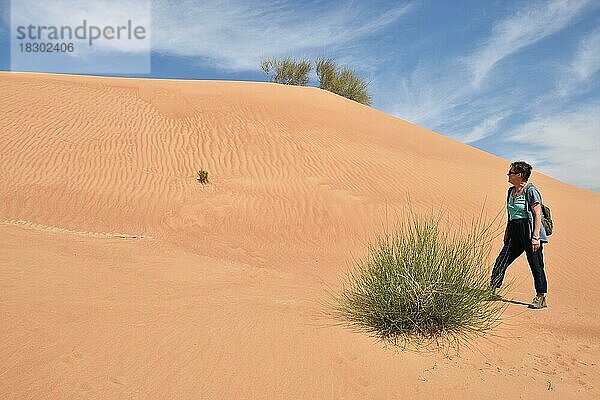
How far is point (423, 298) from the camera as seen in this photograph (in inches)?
144

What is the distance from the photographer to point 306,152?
1485 cm

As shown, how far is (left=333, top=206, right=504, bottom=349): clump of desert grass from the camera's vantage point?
367 cm

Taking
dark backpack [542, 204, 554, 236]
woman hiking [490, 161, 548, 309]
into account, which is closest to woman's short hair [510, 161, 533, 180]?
woman hiking [490, 161, 548, 309]

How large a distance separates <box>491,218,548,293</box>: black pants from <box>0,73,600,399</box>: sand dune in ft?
1.17

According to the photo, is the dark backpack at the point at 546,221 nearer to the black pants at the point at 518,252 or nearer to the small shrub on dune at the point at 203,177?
the black pants at the point at 518,252

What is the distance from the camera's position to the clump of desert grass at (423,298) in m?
3.67

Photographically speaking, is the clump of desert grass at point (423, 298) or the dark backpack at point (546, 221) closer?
the clump of desert grass at point (423, 298)

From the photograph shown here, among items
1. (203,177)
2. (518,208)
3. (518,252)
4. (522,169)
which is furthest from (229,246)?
(522,169)

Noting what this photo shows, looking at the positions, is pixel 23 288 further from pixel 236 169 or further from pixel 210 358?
pixel 236 169

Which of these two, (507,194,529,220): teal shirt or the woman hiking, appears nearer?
the woman hiking

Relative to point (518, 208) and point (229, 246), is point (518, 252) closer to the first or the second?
point (518, 208)

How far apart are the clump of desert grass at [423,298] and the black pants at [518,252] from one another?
3.82 ft

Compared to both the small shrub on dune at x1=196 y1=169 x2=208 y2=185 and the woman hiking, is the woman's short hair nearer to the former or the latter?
the woman hiking

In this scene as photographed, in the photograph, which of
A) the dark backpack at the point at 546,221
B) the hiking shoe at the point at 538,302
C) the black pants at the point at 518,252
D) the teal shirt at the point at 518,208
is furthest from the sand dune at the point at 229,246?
the teal shirt at the point at 518,208
